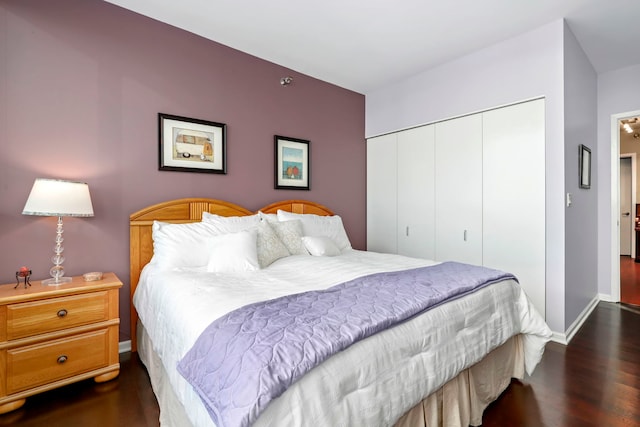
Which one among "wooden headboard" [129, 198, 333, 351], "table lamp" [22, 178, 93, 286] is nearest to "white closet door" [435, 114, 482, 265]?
"wooden headboard" [129, 198, 333, 351]

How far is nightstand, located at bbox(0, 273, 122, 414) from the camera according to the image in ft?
5.66

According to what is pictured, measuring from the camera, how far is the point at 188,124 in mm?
2789

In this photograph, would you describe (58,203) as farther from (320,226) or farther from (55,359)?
(320,226)

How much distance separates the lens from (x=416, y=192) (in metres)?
3.72

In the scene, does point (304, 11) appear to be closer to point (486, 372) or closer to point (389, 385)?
point (389, 385)

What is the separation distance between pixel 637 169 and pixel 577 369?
6482 millimetres

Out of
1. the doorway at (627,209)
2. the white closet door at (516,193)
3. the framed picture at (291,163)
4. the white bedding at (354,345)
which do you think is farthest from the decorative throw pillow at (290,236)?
the doorway at (627,209)

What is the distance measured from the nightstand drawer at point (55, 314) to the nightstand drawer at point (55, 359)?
85 mm

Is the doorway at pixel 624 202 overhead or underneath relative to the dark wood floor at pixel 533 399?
overhead

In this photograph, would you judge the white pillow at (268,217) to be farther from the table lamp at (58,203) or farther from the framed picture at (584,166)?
the framed picture at (584,166)

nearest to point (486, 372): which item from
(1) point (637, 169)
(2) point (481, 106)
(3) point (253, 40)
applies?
(2) point (481, 106)

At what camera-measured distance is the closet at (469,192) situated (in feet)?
9.19

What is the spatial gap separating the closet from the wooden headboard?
1932 mm

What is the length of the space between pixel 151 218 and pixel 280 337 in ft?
6.44
